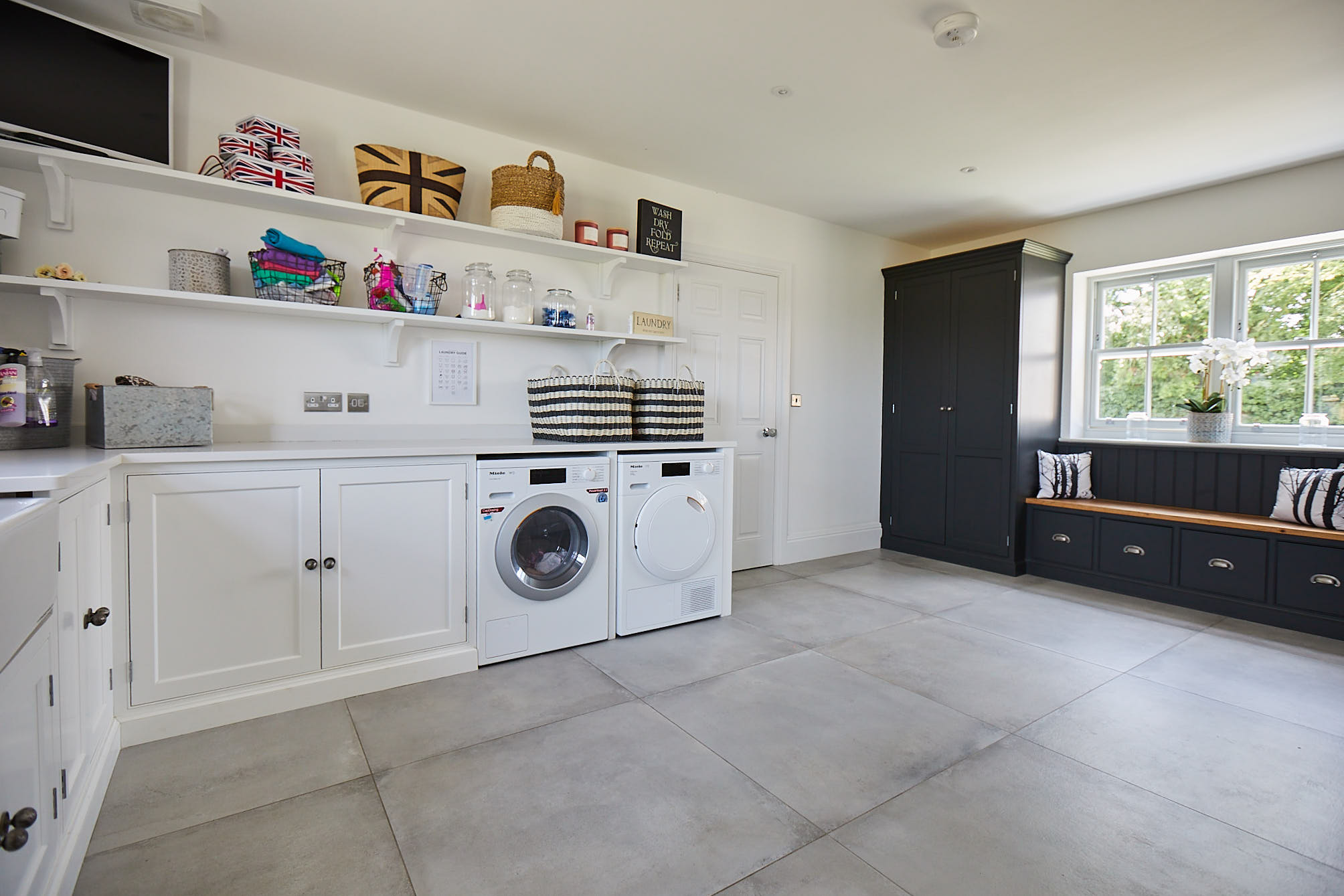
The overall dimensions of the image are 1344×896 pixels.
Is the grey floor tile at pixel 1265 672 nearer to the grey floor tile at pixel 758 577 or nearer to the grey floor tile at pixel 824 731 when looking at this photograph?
the grey floor tile at pixel 824 731

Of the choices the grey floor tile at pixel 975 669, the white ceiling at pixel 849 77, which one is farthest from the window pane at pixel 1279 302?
the grey floor tile at pixel 975 669

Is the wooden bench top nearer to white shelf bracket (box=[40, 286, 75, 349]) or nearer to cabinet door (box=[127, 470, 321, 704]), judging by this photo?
cabinet door (box=[127, 470, 321, 704])

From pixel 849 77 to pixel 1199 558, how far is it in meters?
3.35

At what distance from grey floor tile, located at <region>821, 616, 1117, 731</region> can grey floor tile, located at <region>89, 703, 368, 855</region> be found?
2.04 m

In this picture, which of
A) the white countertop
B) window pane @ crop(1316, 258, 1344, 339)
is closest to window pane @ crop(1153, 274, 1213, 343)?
window pane @ crop(1316, 258, 1344, 339)

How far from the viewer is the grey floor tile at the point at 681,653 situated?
267 centimetres

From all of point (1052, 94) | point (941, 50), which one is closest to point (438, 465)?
point (941, 50)

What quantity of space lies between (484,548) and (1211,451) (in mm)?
4409

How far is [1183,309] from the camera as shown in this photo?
4336 millimetres

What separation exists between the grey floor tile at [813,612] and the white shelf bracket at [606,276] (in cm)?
196

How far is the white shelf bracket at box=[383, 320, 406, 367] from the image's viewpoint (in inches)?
114

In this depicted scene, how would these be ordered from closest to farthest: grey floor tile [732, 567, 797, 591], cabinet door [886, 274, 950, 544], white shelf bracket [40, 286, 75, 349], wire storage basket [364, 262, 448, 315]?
1. white shelf bracket [40, 286, 75, 349]
2. wire storage basket [364, 262, 448, 315]
3. grey floor tile [732, 567, 797, 591]
4. cabinet door [886, 274, 950, 544]

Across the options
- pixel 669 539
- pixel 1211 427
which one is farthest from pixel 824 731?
pixel 1211 427

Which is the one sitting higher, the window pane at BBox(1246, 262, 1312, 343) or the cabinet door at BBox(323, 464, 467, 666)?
the window pane at BBox(1246, 262, 1312, 343)
